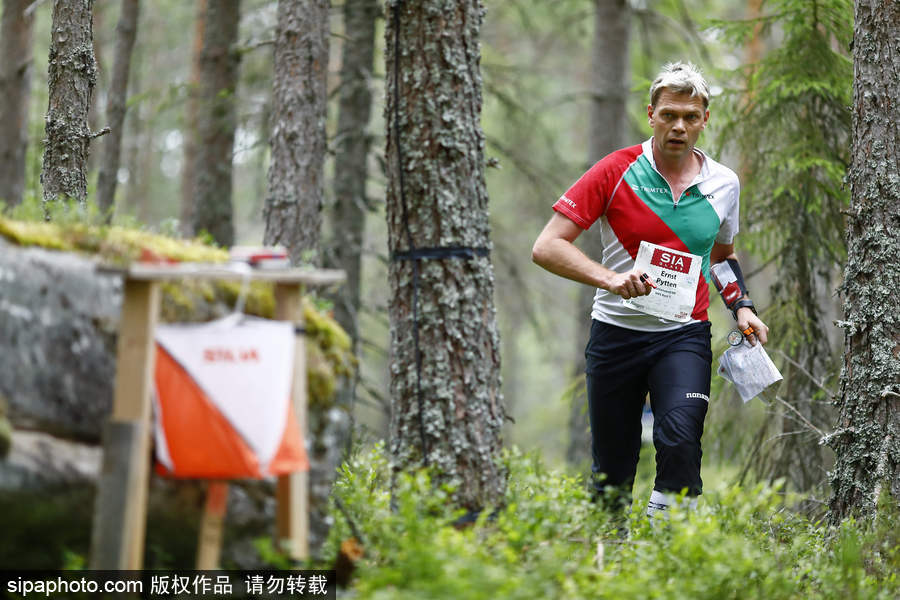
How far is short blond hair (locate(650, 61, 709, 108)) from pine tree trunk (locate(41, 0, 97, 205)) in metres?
3.59

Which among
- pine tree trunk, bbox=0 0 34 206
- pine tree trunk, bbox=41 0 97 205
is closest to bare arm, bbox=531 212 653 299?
pine tree trunk, bbox=41 0 97 205

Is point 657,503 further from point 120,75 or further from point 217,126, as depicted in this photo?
point 120,75

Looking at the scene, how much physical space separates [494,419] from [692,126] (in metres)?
1.88

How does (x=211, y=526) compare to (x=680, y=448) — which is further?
(x=680, y=448)

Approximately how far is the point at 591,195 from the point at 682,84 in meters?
0.74

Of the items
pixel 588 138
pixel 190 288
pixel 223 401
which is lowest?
pixel 223 401

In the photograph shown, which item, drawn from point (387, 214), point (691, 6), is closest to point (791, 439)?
point (387, 214)

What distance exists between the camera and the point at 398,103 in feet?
13.4

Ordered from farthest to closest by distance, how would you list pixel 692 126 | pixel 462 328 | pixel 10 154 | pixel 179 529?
pixel 10 154, pixel 692 126, pixel 462 328, pixel 179 529

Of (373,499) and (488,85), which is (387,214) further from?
(488,85)

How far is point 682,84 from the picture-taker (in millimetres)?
4609

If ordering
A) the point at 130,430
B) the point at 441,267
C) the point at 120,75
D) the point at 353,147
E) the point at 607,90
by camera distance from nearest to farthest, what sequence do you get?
Result: the point at 130,430
the point at 441,267
the point at 120,75
the point at 353,147
the point at 607,90

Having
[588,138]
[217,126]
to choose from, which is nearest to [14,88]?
[217,126]

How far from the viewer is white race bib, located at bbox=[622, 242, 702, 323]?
461 centimetres
